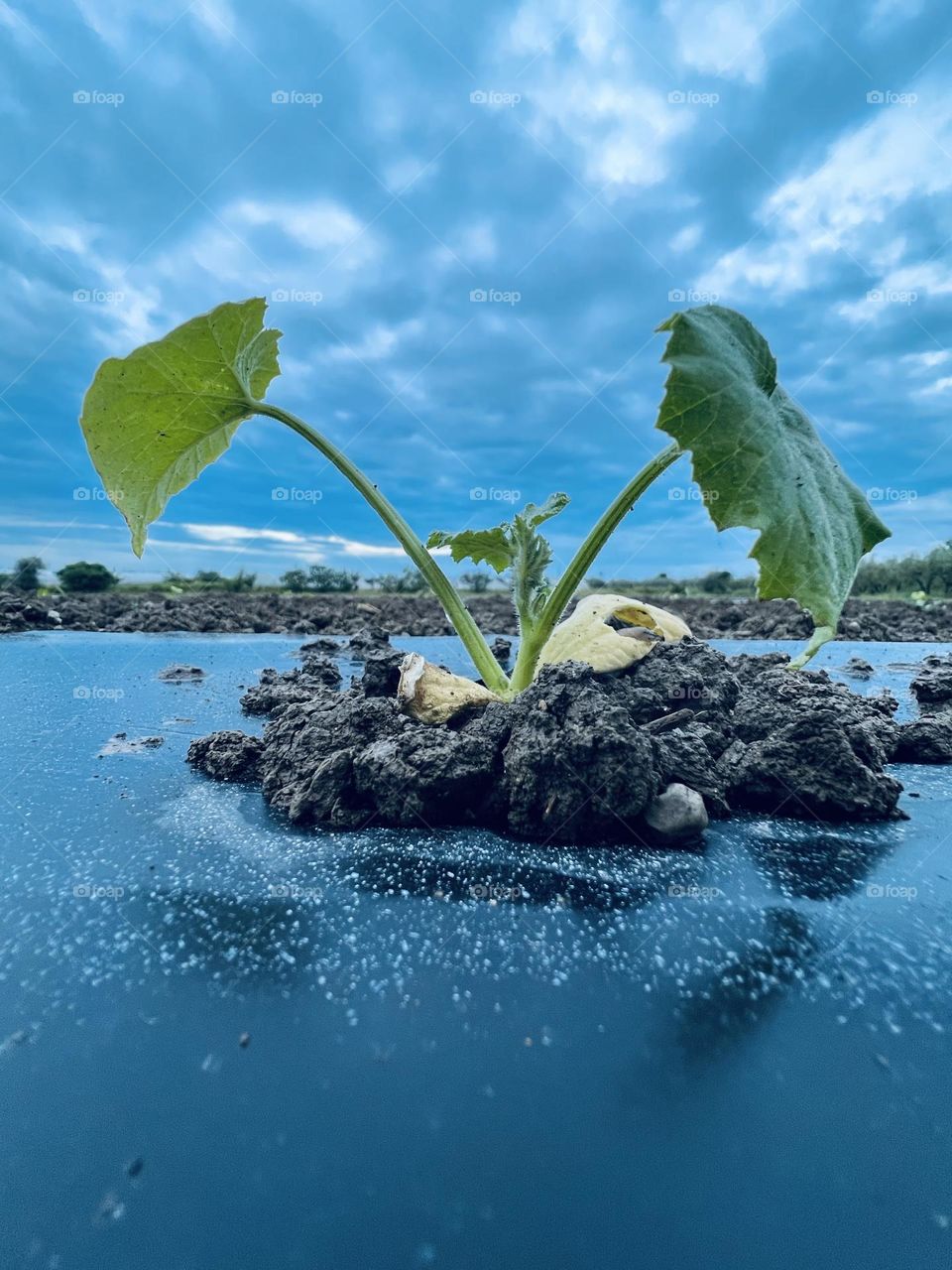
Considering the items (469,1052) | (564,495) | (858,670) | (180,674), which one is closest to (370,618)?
(180,674)

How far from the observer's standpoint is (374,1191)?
0.59m

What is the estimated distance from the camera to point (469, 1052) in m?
0.75

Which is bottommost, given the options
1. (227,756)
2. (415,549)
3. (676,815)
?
(227,756)

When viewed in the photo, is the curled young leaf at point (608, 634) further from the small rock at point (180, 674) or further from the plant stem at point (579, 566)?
the small rock at point (180, 674)

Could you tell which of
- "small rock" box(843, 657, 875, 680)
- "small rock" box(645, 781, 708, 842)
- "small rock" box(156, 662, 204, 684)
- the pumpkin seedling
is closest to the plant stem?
the pumpkin seedling

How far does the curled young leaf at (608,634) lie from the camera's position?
1.86 m

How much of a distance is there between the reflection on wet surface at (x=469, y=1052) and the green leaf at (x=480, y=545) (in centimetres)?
110

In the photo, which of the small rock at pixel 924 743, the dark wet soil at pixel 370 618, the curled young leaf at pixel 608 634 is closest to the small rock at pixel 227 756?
the curled young leaf at pixel 608 634

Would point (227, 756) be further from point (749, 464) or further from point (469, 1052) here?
point (749, 464)

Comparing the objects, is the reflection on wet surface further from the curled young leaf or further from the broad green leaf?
the curled young leaf

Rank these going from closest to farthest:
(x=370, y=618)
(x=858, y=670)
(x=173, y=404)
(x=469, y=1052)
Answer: (x=469, y=1052) < (x=173, y=404) < (x=858, y=670) < (x=370, y=618)

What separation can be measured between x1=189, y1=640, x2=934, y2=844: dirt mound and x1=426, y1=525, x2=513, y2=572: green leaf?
2.19ft

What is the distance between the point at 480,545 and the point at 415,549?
0.30 meters

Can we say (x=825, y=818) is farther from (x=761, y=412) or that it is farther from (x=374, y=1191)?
(x=374, y=1191)
